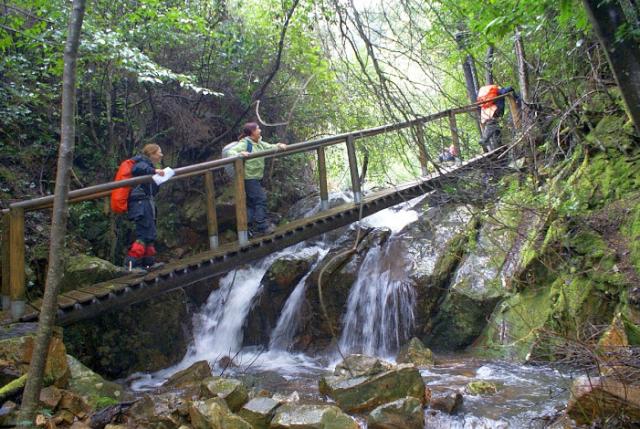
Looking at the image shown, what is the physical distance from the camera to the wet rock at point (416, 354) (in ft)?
20.1

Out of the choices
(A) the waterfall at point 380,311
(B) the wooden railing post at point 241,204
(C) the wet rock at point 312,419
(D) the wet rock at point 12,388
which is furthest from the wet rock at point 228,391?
(A) the waterfall at point 380,311

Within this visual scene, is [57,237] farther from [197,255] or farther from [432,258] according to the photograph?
[432,258]

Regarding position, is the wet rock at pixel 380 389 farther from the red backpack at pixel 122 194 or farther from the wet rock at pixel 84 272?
the wet rock at pixel 84 272

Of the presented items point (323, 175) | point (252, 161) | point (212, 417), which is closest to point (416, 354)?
point (323, 175)

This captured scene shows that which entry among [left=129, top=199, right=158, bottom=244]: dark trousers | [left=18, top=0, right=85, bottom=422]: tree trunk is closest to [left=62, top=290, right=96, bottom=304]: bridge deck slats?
[left=129, top=199, right=158, bottom=244]: dark trousers

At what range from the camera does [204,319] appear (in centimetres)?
842

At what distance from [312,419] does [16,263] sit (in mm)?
3235

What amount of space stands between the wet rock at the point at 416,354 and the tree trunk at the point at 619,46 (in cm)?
430

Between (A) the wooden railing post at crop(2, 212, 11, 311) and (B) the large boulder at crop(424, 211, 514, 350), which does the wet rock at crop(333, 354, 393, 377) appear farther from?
(A) the wooden railing post at crop(2, 212, 11, 311)

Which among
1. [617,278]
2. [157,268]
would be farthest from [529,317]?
[157,268]

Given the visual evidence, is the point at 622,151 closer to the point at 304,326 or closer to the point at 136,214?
the point at 304,326

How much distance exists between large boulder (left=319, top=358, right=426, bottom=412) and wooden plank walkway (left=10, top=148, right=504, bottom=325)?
1746 mm

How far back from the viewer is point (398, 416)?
4191 mm

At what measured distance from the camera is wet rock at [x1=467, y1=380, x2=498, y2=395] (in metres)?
4.91
